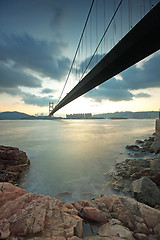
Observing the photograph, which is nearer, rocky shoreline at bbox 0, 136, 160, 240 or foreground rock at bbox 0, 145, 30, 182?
rocky shoreline at bbox 0, 136, 160, 240

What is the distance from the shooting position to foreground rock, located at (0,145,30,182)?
3298 mm

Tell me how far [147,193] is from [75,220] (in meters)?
1.60

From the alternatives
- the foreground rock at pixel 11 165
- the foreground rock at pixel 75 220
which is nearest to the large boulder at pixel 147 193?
the foreground rock at pixel 75 220

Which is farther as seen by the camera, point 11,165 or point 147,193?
point 11,165

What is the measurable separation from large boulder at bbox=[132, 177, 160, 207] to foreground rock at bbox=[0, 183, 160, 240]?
0.48 m

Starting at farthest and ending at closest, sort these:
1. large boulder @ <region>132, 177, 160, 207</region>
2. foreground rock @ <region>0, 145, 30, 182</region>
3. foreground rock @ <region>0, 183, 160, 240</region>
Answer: foreground rock @ <region>0, 145, 30, 182</region>
large boulder @ <region>132, 177, 160, 207</region>
foreground rock @ <region>0, 183, 160, 240</region>

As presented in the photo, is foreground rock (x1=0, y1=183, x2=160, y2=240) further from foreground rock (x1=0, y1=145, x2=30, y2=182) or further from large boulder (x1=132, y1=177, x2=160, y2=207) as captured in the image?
foreground rock (x1=0, y1=145, x2=30, y2=182)

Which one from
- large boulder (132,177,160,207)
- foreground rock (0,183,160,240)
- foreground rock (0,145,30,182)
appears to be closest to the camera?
foreground rock (0,183,160,240)

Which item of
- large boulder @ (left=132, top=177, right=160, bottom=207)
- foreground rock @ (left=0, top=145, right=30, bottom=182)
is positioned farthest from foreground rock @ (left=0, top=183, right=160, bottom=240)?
foreground rock @ (left=0, top=145, right=30, bottom=182)

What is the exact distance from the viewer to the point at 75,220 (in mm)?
1550

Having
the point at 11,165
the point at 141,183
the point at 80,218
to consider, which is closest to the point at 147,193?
the point at 141,183

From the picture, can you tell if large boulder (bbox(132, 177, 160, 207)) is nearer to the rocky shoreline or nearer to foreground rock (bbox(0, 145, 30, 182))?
the rocky shoreline

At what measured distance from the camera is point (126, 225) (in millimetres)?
1611

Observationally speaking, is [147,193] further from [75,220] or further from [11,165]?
[11,165]
